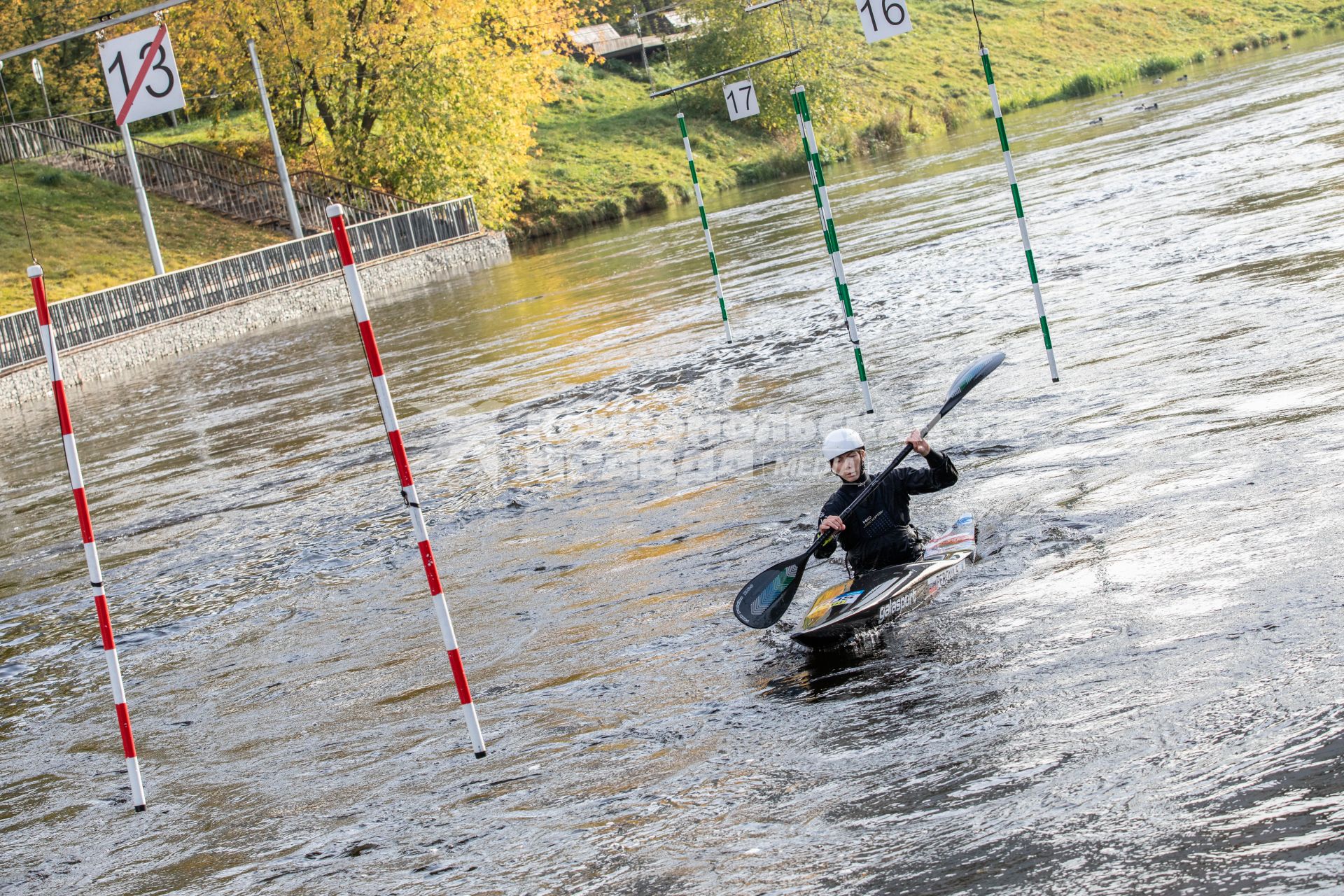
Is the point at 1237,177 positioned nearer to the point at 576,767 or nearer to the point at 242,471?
the point at 242,471

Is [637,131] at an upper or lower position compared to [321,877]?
upper

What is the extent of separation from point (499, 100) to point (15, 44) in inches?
633

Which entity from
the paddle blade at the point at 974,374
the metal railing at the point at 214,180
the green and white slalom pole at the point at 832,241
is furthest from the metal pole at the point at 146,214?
the paddle blade at the point at 974,374

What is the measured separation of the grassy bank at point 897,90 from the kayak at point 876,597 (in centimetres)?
4144

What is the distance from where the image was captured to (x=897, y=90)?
58031 millimetres

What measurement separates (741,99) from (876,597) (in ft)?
37.9

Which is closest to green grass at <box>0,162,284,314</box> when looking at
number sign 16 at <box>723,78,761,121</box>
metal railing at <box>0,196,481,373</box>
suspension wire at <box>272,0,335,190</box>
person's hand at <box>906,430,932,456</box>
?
suspension wire at <box>272,0,335,190</box>

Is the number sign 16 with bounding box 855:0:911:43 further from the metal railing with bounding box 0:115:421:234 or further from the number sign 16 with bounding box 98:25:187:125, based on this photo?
the metal railing with bounding box 0:115:421:234

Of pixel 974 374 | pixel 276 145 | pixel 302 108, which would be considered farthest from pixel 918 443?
pixel 302 108

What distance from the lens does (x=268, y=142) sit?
45.1 meters

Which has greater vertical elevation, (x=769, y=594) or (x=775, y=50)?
(x=775, y=50)

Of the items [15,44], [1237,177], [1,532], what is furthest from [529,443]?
[15,44]

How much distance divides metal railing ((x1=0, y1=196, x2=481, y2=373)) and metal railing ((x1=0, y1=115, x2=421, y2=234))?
4.45 m

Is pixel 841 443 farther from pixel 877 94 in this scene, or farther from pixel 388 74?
pixel 877 94
